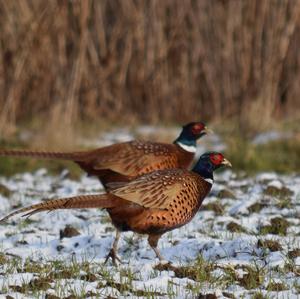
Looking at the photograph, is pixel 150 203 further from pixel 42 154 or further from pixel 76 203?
pixel 42 154

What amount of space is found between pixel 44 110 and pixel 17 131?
119 centimetres

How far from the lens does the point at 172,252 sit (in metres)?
4.49

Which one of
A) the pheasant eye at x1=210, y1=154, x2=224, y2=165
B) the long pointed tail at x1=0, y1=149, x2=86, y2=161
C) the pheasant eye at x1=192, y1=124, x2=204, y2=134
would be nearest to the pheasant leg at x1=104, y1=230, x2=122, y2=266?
the pheasant eye at x1=210, y1=154, x2=224, y2=165

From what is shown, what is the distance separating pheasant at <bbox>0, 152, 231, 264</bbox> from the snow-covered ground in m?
0.18

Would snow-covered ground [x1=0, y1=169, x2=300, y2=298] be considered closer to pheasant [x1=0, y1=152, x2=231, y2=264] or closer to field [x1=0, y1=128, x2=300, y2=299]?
field [x1=0, y1=128, x2=300, y2=299]

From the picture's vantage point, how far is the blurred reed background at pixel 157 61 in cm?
943

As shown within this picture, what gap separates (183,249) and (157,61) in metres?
6.34

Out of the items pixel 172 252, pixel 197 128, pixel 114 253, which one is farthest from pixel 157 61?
pixel 114 253

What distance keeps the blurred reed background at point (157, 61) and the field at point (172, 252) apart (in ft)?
9.94

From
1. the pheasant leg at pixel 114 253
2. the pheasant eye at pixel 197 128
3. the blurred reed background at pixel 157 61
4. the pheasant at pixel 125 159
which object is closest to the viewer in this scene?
the pheasant leg at pixel 114 253

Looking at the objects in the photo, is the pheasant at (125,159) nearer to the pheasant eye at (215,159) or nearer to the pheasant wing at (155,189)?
the pheasant eye at (215,159)

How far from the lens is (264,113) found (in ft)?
30.8

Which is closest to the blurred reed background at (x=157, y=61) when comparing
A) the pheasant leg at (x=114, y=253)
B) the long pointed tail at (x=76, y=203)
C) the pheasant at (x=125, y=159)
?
the pheasant at (x=125, y=159)

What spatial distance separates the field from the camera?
357 cm
